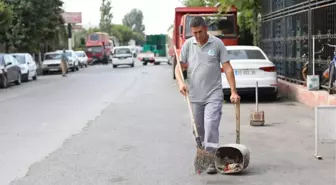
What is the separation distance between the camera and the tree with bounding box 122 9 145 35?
186750mm

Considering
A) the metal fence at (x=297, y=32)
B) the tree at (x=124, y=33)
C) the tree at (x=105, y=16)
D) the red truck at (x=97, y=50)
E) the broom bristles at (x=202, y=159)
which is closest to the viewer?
the broom bristles at (x=202, y=159)

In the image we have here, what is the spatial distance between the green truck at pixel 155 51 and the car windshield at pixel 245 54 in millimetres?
38201

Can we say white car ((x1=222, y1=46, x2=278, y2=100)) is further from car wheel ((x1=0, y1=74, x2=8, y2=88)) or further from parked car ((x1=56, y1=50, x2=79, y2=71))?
parked car ((x1=56, y1=50, x2=79, y2=71))

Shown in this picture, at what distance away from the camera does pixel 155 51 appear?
58.2m

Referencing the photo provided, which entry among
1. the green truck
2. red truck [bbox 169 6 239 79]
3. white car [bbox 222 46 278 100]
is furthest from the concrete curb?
the green truck

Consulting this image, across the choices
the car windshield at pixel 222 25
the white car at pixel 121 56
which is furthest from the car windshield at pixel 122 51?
the car windshield at pixel 222 25

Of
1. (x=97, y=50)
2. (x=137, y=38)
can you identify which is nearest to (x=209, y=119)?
(x=97, y=50)

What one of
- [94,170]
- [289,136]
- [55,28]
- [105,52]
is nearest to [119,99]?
[289,136]

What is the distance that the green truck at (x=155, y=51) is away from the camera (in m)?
54.0

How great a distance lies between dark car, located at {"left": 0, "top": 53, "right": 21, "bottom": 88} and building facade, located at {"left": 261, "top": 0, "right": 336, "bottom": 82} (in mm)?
11091

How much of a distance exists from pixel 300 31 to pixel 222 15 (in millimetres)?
6166

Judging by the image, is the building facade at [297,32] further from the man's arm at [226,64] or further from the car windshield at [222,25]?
the man's arm at [226,64]

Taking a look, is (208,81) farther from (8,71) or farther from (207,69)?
(8,71)

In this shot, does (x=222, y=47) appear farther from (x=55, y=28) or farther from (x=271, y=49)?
(x=55, y=28)
